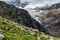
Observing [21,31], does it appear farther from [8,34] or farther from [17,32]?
[8,34]

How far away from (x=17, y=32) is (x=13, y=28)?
2.80 ft

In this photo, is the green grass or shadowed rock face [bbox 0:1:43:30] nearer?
the green grass

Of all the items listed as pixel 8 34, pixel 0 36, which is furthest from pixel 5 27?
pixel 0 36

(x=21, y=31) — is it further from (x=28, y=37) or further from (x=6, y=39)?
(x=6, y=39)

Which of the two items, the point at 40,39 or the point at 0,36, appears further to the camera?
the point at 40,39

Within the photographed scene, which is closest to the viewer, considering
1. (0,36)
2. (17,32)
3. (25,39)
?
(0,36)

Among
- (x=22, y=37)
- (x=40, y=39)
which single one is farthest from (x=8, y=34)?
(x=40, y=39)

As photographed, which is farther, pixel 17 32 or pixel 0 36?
pixel 17 32

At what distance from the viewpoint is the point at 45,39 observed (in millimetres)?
20172

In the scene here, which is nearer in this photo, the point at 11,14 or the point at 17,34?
the point at 17,34

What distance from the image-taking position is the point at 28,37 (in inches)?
774

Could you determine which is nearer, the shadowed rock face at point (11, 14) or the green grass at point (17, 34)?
the green grass at point (17, 34)

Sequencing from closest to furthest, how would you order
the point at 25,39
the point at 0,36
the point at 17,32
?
Answer: the point at 0,36, the point at 25,39, the point at 17,32

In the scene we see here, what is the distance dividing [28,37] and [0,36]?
101 inches
